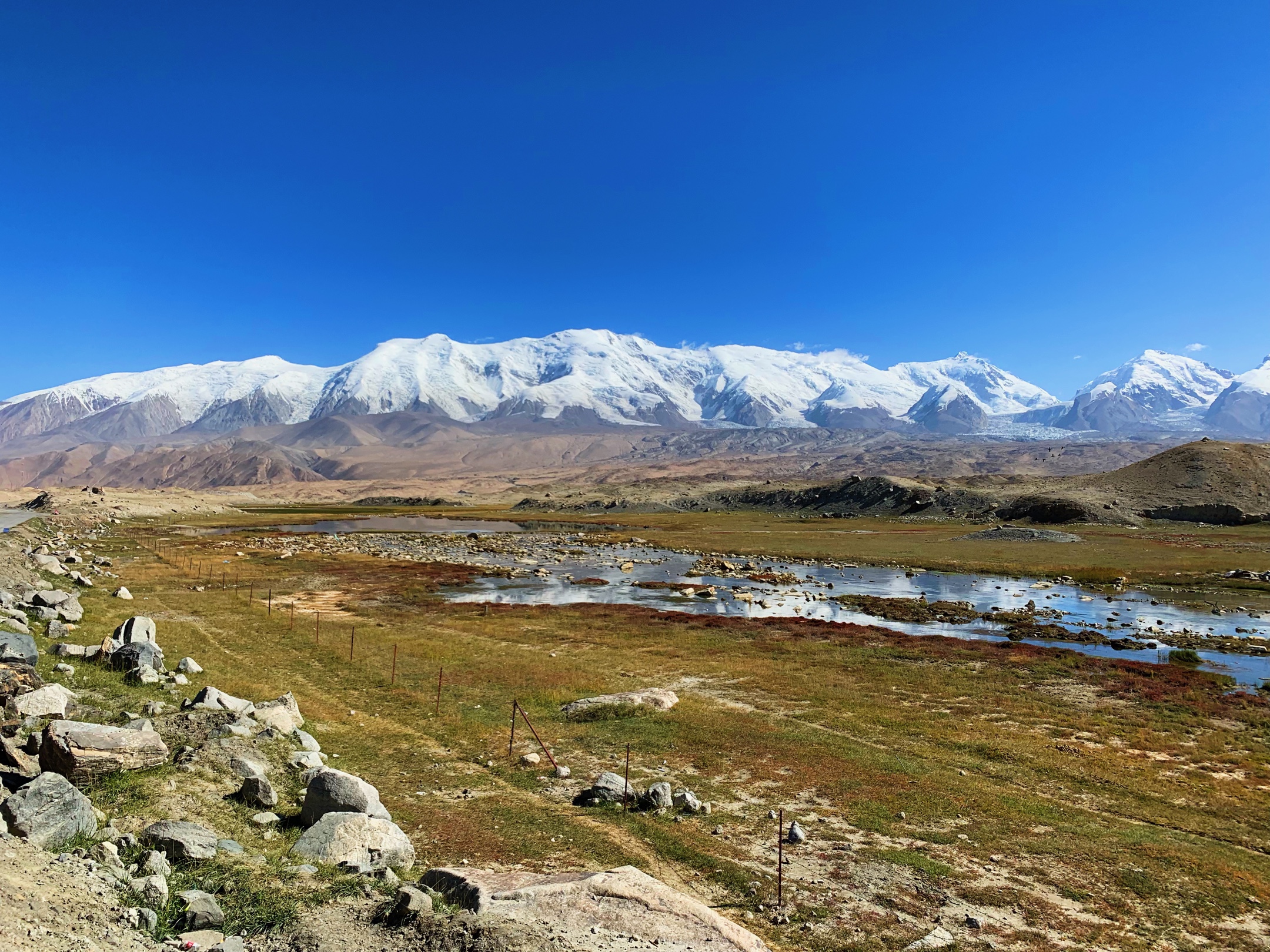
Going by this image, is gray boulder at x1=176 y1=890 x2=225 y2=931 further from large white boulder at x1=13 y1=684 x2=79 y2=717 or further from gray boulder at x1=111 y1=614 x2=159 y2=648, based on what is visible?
gray boulder at x1=111 y1=614 x2=159 y2=648

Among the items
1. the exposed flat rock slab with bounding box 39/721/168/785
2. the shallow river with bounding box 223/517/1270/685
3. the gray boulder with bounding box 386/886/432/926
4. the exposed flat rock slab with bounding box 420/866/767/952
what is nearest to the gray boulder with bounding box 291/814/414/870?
the exposed flat rock slab with bounding box 420/866/767/952

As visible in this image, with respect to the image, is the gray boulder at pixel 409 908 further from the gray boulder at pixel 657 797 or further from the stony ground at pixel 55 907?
the gray boulder at pixel 657 797

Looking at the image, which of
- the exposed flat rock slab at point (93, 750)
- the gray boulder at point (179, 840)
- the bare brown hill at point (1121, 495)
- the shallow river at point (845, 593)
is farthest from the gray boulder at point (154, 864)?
the bare brown hill at point (1121, 495)

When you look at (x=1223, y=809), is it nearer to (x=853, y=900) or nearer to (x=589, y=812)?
(x=853, y=900)

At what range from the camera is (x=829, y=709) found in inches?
1032

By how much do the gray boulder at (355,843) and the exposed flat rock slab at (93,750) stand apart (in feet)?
14.7

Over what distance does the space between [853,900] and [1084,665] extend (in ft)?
100

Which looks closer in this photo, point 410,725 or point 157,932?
point 157,932

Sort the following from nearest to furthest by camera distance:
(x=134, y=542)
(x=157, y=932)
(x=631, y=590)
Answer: (x=157, y=932)
(x=631, y=590)
(x=134, y=542)

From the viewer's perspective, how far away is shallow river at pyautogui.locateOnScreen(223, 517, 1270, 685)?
45469 millimetres

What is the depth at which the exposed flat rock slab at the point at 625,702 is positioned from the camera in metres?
24.6

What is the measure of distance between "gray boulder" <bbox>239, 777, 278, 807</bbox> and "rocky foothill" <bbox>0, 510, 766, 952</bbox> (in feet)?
0.09

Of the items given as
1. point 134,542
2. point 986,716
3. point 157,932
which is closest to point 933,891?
point 157,932

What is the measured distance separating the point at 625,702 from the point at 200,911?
17267 mm
